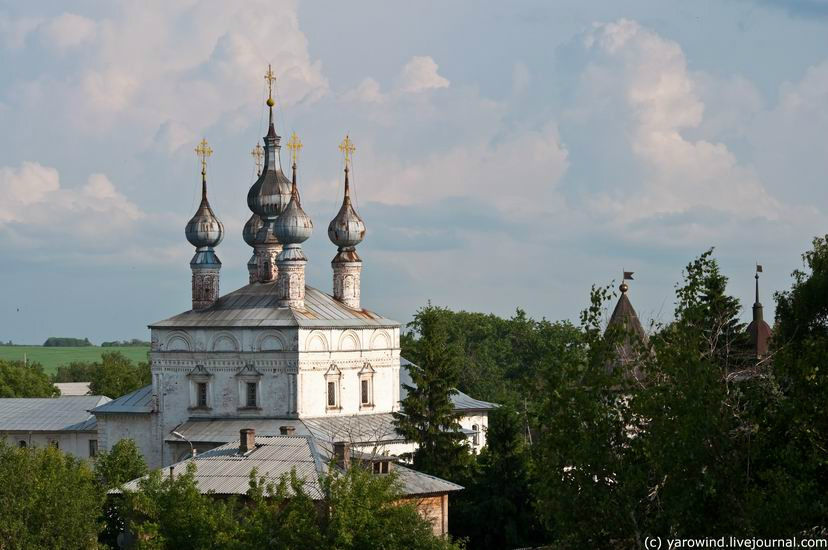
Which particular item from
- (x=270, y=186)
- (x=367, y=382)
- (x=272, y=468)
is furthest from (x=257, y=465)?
(x=270, y=186)

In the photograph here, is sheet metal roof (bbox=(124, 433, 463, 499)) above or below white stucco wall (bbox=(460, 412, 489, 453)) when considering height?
below

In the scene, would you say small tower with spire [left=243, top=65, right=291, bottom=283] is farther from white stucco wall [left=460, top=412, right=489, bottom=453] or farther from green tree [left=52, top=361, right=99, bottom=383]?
green tree [left=52, top=361, right=99, bottom=383]

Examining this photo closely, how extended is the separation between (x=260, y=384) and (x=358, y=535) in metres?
20.1

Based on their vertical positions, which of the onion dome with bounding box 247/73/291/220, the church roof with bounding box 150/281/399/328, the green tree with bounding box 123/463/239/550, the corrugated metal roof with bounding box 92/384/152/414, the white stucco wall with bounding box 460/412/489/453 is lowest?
the green tree with bounding box 123/463/239/550

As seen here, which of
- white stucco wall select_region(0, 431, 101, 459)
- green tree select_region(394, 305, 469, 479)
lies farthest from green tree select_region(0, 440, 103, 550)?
white stucco wall select_region(0, 431, 101, 459)

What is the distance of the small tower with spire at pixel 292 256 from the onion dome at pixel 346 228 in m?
2.38

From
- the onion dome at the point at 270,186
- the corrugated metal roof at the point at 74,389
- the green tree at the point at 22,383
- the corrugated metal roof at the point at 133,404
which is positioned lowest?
the corrugated metal roof at the point at 133,404

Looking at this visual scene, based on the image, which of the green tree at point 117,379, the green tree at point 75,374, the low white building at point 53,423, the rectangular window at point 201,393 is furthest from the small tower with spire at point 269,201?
the green tree at point 75,374

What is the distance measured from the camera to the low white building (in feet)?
193

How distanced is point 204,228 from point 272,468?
1614 cm

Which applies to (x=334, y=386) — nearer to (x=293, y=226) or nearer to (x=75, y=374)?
Answer: (x=293, y=226)

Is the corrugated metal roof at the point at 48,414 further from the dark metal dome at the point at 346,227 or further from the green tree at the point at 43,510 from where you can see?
the green tree at the point at 43,510

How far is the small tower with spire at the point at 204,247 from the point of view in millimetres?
51469

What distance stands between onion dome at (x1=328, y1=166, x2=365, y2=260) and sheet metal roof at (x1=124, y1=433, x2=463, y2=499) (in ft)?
45.8
